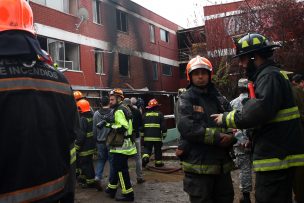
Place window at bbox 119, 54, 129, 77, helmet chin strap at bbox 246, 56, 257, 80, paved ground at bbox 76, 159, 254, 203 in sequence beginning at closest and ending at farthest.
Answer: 1. helmet chin strap at bbox 246, 56, 257, 80
2. paved ground at bbox 76, 159, 254, 203
3. window at bbox 119, 54, 129, 77

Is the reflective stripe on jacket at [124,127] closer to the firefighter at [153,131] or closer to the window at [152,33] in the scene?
the firefighter at [153,131]

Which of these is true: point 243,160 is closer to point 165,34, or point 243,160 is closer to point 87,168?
point 87,168

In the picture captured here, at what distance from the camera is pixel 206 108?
376cm

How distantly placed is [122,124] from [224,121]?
3.44 m

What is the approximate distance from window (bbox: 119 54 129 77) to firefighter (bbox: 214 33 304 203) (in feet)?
59.8

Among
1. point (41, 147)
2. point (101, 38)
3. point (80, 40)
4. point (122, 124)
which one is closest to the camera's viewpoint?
point (41, 147)

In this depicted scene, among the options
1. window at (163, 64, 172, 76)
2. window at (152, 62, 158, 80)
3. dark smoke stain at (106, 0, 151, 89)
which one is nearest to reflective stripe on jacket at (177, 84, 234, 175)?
dark smoke stain at (106, 0, 151, 89)

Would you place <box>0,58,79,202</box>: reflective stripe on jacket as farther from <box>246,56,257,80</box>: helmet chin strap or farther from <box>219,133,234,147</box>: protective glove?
<box>246,56,257,80</box>: helmet chin strap

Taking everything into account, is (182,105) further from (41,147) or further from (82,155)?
(82,155)

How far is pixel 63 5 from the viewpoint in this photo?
16812 mm

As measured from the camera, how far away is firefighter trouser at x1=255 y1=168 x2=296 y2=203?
10.1 feet

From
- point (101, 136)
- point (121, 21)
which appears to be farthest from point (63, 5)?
point (101, 136)

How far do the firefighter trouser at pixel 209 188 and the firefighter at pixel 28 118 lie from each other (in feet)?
5.24

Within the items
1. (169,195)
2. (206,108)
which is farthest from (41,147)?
(169,195)
